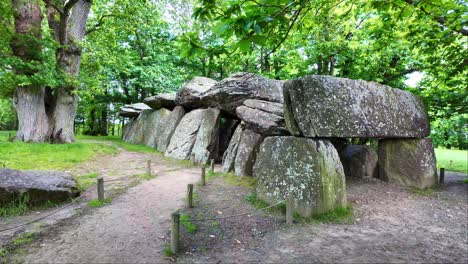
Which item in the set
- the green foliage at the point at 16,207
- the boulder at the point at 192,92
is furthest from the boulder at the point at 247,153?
the green foliage at the point at 16,207

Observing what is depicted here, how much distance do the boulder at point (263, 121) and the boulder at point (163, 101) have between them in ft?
22.3

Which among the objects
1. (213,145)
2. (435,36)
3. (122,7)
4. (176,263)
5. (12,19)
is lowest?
(176,263)

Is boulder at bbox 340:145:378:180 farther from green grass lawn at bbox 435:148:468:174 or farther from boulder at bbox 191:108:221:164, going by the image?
green grass lawn at bbox 435:148:468:174

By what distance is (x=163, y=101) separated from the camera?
1526 centimetres

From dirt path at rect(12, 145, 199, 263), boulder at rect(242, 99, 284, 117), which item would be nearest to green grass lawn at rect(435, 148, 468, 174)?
boulder at rect(242, 99, 284, 117)

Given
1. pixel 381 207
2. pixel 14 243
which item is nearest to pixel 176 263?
pixel 14 243

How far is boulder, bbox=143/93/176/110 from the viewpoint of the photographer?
14.9 m

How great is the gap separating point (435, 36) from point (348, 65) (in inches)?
261

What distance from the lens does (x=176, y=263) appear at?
361 centimetres

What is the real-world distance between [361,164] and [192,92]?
7.77 metres

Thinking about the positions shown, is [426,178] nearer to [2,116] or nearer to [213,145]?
[213,145]

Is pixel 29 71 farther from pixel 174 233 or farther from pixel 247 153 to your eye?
pixel 174 233

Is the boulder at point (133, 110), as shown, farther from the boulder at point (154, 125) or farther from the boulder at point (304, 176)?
the boulder at point (304, 176)

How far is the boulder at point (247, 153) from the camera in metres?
8.45
